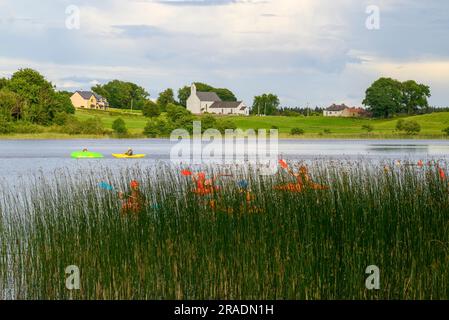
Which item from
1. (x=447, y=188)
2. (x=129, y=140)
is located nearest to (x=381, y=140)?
(x=129, y=140)

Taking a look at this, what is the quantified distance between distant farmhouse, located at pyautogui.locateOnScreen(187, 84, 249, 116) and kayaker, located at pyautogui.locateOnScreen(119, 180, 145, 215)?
288 feet

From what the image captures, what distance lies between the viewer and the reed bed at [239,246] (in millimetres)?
7035

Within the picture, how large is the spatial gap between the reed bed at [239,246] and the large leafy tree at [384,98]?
77.7m

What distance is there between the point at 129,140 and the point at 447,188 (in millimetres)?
53487

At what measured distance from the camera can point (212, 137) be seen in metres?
64.4

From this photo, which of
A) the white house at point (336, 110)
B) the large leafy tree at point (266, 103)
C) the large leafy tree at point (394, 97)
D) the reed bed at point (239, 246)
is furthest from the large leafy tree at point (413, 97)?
the reed bed at point (239, 246)

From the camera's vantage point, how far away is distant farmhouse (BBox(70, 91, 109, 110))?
306ft

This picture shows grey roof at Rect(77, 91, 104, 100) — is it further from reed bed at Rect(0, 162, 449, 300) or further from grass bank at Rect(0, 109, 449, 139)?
reed bed at Rect(0, 162, 449, 300)

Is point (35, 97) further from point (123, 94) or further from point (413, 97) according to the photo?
point (413, 97)

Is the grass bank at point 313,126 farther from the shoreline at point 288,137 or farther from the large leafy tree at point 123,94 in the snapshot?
the large leafy tree at point 123,94

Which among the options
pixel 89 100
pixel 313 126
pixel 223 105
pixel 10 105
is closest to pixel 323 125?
pixel 313 126

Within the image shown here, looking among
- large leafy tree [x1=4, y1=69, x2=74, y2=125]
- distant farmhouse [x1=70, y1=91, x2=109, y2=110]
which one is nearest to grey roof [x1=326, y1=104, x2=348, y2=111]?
distant farmhouse [x1=70, y1=91, x2=109, y2=110]
